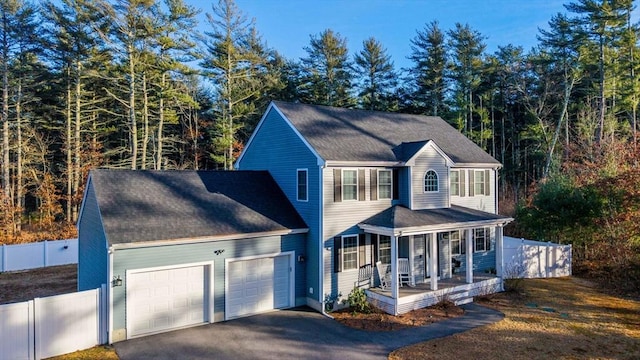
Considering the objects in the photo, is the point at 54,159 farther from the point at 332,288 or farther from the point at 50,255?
the point at 332,288

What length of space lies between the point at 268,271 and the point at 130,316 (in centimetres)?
417

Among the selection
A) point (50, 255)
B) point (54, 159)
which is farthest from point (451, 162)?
point (54, 159)

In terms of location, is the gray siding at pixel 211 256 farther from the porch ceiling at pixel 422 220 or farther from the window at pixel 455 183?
the window at pixel 455 183

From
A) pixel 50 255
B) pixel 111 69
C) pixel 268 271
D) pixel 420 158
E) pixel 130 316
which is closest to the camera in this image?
pixel 130 316

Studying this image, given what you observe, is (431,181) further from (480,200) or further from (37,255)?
(37,255)

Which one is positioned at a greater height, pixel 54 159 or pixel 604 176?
pixel 54 159

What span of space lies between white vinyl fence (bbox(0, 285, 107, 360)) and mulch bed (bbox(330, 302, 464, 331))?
263 inches

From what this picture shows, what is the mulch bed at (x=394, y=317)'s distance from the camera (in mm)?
11062

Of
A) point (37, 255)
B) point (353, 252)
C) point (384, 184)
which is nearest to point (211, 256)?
point (353, 252)

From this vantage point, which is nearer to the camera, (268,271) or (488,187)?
(268,271)

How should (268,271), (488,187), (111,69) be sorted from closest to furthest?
(268,271) < (488,187) < (111,69)

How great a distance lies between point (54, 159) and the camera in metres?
31.3

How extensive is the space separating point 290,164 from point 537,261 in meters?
12.2

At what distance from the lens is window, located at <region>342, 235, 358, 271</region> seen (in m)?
12.6
